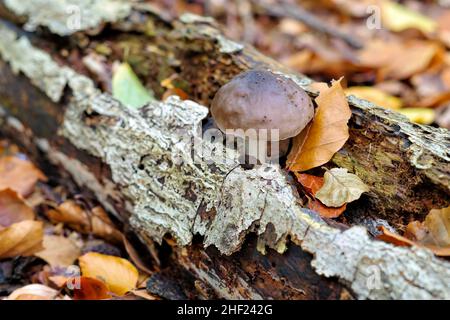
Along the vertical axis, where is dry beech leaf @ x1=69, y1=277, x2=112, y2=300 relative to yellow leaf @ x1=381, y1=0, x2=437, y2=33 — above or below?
above

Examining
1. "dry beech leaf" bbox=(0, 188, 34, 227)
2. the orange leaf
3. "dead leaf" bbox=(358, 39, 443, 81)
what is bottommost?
"dead leaf" bbox=(358, 39, 443, 81)

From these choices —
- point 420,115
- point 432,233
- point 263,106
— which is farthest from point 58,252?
point 420,115

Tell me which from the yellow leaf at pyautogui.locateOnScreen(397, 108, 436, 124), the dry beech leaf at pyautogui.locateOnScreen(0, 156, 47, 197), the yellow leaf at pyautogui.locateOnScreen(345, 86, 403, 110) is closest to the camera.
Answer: the dry beech leaf at pyautogui.locateOnScreen(0, 156, 47, 197)

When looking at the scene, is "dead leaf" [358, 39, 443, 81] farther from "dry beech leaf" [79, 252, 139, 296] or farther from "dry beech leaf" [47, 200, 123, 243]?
"dry beech leaf" [79, 252, 139, 296]

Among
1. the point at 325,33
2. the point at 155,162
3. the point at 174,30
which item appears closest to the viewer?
the point at 155,162

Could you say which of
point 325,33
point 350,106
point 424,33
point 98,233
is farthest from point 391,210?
point 424,33

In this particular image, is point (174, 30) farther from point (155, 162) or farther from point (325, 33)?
point (325, 33)

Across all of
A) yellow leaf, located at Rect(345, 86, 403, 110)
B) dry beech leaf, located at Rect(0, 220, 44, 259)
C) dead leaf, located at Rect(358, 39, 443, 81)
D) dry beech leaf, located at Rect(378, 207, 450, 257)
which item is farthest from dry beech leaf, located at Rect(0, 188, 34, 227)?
dead leaf, located at Rect(358, 39, 443, 81)
